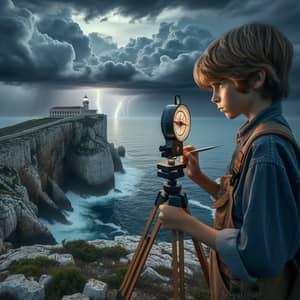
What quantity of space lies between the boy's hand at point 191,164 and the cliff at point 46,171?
45.2 feet

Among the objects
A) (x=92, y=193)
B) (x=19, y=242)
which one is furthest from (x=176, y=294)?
(x=92, y=193)

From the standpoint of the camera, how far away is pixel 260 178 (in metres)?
1.23

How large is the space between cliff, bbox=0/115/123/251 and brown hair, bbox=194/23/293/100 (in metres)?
14.7

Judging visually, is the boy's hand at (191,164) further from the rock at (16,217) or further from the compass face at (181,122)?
the rock at (16,217)

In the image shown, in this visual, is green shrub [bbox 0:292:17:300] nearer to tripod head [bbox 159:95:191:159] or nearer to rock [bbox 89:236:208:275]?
rock [bbox 89:236:208:275]

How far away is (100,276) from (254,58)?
5.41m

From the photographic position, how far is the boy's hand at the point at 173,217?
1624 mm

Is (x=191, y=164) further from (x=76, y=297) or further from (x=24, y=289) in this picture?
(x=24, y=289)

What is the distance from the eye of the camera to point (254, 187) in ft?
4.06

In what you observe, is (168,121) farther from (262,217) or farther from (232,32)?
(262,217)

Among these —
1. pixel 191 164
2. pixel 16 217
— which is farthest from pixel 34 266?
pixel 16 217

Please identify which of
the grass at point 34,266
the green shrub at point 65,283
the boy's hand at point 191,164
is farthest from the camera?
the grass at point 34,266

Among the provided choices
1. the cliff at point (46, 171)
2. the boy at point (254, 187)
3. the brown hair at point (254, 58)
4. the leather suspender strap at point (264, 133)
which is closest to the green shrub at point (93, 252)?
the boy at point (254, 187)

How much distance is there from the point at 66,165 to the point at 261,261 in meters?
44.6
